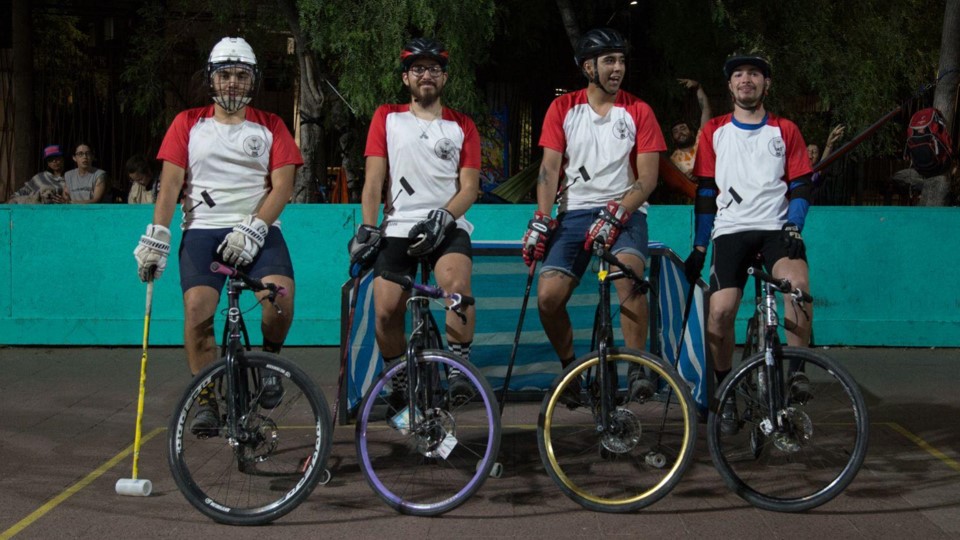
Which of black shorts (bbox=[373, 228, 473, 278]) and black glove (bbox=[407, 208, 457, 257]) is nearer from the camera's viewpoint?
black glove (bbox=[407, 208, 457, 257])

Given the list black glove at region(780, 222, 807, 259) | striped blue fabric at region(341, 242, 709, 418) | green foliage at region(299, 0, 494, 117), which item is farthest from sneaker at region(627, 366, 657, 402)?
green foliage at region(299, 0, 494, 117)

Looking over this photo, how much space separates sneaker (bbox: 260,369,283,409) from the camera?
5746mm

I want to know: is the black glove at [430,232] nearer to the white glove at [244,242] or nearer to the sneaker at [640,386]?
the white glove at [244,242]

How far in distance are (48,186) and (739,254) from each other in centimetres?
841

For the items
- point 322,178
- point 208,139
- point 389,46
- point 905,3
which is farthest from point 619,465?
point 905,3

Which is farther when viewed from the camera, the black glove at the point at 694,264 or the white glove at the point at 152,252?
the black glove at the point at 694,264

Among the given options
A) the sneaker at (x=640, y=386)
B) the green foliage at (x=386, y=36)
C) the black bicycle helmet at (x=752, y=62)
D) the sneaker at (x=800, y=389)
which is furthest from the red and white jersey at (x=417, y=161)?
the green foliage at (x=386, y=36)

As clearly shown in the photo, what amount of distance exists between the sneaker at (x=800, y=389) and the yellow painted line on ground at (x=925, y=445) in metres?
1.16

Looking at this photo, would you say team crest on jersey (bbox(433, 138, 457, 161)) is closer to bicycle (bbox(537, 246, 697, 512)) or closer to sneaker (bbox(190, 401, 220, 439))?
bicycle (bbox(537, 246, 697, 512))

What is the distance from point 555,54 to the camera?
1653cm

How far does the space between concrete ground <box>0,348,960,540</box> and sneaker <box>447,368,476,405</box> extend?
54 centimetres

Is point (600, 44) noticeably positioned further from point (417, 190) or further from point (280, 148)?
point (280, 148)

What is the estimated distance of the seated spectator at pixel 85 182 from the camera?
41.2ft

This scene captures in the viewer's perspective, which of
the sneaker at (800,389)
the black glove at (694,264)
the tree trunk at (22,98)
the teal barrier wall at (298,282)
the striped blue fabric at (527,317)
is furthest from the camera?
the tree trunk at (22,98)
